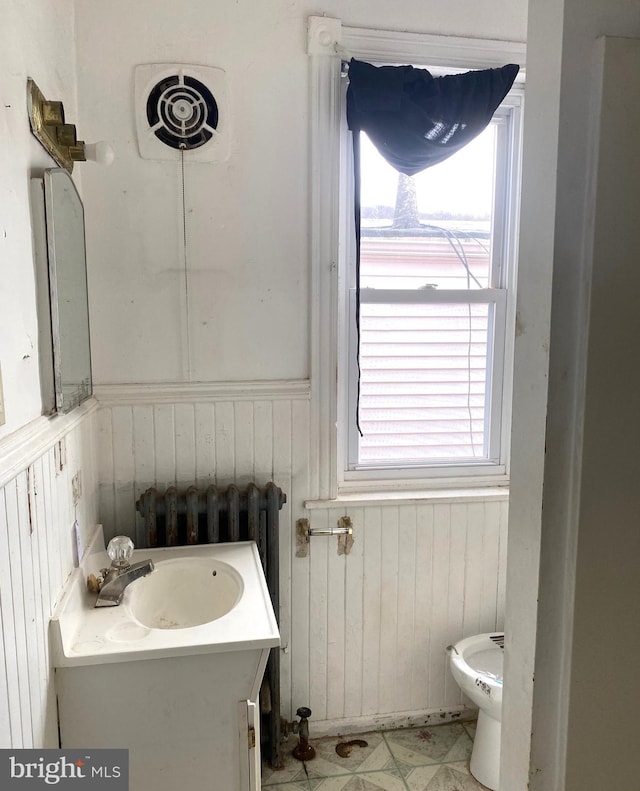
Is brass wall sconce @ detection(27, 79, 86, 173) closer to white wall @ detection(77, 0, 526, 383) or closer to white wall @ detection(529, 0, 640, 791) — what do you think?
white wall @ detection(77, 0, 526, 383)

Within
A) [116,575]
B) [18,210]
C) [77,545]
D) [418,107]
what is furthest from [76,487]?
[418,107]

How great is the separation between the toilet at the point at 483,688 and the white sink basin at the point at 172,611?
0.78 meters

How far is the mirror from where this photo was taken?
4.12 ft

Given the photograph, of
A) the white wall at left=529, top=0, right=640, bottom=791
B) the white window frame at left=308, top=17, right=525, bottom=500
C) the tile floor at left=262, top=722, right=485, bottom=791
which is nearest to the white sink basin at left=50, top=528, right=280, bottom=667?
the white window frame at left=308, top=17, right=525, bottom=500

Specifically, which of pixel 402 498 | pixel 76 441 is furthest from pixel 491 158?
pixel 76 441

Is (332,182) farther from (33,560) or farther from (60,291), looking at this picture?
(33,560)

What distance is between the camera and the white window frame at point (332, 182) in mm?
1900

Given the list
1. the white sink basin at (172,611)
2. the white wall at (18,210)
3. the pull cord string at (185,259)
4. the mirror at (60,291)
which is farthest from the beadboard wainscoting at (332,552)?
the white wall at (18,210)

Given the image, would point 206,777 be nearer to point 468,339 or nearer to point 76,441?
point 76,441

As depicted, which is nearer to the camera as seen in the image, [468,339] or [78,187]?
[78,187]

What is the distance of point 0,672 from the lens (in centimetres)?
95

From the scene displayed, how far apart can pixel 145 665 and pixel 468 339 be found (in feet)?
4.94

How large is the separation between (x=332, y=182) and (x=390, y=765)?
1.95 meters

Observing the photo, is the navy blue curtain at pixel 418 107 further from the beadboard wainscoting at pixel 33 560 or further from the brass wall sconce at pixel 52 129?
the beadboard wainscoting at pixel 33 560
